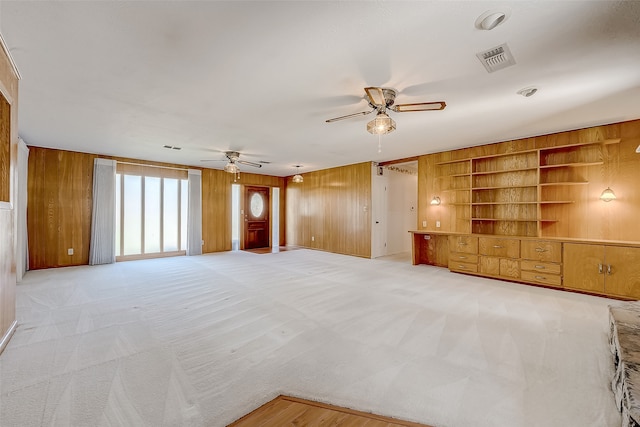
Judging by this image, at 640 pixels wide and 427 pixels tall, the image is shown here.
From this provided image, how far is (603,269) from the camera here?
380 cm

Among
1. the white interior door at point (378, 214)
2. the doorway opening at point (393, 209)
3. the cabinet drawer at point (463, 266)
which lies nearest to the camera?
the cabinet drawer at point (463, 266)

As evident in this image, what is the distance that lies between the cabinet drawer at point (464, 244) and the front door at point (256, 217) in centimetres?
623

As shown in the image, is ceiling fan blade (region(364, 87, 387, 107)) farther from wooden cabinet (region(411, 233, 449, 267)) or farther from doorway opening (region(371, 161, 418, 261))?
doorway opening (region(371, 161, 418, 261))

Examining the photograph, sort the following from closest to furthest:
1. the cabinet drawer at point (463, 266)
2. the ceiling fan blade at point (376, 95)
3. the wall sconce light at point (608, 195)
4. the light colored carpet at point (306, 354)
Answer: the light colored carpet at point (306, 354), the ceiling fan blade at point (376, 95), the wall sconce light at point (608, 195), the cabinet drawer at point (463, 266)

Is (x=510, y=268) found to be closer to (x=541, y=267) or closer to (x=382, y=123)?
(x=541, y=267)

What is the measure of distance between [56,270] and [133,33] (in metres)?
5.89

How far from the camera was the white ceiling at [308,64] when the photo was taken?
1.76 metres

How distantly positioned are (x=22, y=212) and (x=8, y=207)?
11.6 feet

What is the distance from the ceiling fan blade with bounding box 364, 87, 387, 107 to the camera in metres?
2.44

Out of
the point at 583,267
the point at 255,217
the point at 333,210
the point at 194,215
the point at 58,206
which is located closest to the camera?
the point at 583,267

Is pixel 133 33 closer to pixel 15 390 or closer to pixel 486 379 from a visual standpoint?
pixel 15 390

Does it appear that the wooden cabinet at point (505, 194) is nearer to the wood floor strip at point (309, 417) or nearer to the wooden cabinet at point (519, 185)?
the wooden cabinet at point (519, 185)

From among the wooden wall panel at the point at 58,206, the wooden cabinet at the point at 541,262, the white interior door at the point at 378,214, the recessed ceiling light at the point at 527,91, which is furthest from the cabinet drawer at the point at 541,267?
the wooden wall panel at the point at 58,206

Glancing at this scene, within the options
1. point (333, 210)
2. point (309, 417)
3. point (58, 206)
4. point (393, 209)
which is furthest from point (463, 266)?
point (58, 206)
